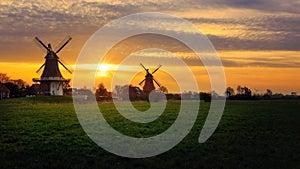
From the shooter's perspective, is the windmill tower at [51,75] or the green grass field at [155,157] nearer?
the green grass field at [155,157]

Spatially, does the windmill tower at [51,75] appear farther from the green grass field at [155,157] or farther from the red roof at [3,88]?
the green grass field at [155,157]

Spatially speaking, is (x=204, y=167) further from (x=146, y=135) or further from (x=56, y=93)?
(x=56, y=93)

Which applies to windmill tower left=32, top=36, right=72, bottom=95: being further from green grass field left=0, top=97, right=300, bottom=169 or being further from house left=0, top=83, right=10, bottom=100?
green grass field left=0, top=97, right=300, bottom=169

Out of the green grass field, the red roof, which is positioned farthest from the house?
the green grass field

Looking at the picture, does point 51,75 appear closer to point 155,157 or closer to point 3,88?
point 3,88

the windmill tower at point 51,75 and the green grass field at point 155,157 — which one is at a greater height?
the windmill tower at point 51,75

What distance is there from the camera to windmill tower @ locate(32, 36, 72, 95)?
90250 millimetres

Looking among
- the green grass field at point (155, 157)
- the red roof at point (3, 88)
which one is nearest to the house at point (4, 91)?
the red roof at point (3, 88)

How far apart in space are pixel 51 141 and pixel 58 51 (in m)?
70.1

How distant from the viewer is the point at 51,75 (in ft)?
295

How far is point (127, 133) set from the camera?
2761 cm

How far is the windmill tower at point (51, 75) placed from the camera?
90250 mm

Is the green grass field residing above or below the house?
below

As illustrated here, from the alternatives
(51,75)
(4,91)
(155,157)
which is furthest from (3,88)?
(155,157)
